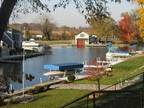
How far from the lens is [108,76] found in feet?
148

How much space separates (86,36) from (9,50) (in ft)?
217

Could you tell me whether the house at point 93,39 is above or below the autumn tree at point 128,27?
below

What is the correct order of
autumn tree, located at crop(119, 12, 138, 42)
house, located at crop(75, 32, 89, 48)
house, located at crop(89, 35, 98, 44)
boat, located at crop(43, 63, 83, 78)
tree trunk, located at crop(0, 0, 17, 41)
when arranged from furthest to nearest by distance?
1. house, located at crop(89, 35, 98, 44)
2. house, located at crop(75, 32, 89, 48)
3. autumn tree, located at crop(119, 12, 138, 42)
4. boat, located at crop(43, 63, 83, 78)
5. tree trunk, located at crop(0, 0, 17, 41)

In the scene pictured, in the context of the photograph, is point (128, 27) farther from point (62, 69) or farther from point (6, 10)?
point (6, 10)

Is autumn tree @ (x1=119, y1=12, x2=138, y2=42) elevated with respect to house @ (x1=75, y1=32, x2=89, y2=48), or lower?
elevated

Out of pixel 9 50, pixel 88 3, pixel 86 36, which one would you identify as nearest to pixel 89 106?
pixel 88 3

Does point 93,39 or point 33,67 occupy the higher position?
point 93,39

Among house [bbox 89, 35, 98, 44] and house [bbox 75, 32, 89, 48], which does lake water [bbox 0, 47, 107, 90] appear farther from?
house [bbox 89, 35, 98, 44]

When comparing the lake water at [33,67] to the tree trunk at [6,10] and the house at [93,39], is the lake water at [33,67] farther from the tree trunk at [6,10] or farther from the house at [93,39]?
the house at [93,39]

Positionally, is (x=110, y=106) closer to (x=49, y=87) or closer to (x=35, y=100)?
(x=35, y=100)

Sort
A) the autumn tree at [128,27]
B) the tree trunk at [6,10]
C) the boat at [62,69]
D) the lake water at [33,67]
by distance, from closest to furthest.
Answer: the tree trunk at [6,10], the lake water at [33,67], the boat at [62,69], the autumn tree at [128,27]

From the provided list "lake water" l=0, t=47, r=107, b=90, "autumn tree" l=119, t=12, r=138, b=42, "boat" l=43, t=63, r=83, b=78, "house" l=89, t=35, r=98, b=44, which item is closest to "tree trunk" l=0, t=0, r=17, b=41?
"lake water" l=0, t=47, r=107, b=90

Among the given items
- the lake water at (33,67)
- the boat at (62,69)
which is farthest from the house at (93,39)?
the boat at (62,69)

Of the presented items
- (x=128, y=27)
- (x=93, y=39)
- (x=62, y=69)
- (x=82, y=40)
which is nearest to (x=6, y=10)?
(x=62, y=69)
